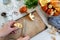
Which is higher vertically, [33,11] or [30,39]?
[33,11]

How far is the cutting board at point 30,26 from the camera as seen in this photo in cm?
90

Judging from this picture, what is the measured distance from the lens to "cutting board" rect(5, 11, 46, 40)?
0.90 m

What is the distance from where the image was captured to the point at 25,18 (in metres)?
0.94

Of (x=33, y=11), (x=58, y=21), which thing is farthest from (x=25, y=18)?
(x=58, y=21)

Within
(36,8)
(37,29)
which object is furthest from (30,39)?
(36,8)

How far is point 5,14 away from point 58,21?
26cm

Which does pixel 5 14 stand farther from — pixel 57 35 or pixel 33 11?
pixel 57 35

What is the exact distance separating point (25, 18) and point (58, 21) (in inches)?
6.3

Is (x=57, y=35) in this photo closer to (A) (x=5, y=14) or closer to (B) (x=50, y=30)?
(B) (x=50, y=30)

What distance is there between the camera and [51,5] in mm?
930

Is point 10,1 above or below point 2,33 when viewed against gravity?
above

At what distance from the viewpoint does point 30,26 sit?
92 centimetres

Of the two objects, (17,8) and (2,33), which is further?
(17,8)

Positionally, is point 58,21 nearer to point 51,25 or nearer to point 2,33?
point 51,25
